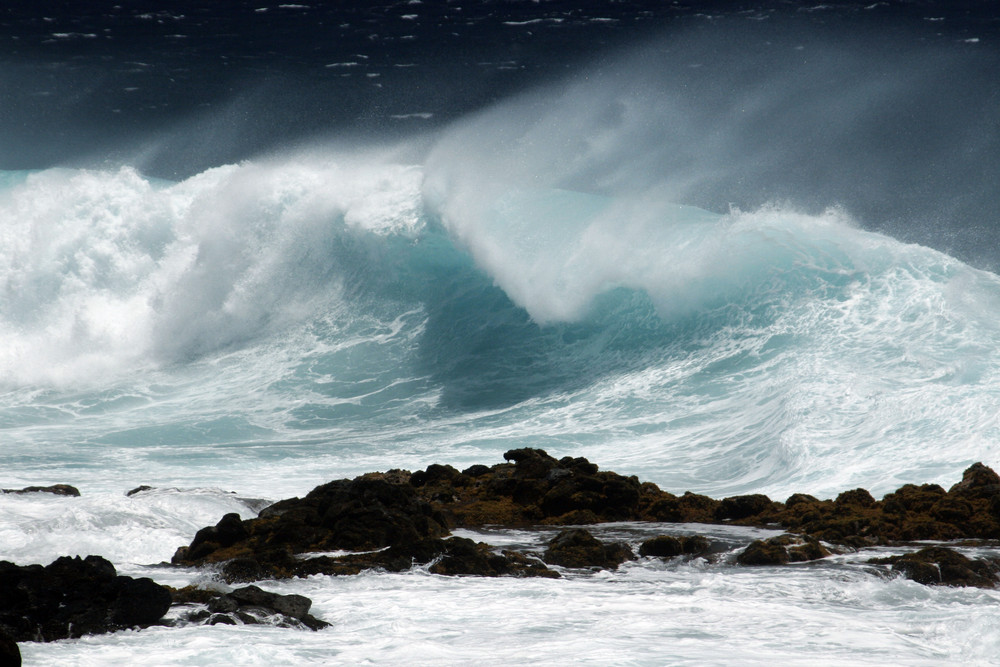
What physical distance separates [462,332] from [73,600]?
52.4 feet

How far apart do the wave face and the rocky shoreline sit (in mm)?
2285

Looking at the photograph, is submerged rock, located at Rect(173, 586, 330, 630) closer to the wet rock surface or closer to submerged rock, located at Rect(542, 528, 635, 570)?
the wet rock surface

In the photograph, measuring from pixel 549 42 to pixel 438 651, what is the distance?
2324 cm

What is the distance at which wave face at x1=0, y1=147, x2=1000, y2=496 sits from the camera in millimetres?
13875

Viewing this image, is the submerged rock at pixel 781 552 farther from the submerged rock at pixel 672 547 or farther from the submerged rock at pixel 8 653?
the submerged rock at pixel 8 653

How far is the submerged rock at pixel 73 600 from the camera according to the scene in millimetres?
5203

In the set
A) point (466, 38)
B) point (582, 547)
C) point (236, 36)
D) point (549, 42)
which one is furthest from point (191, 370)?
point (582, 547)

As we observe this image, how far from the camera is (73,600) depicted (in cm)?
552

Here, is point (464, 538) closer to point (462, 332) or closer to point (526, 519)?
point (526, 519)

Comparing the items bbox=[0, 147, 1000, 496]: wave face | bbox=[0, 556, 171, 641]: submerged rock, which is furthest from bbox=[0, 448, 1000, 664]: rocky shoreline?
bbox=[0, 147, 1000, 496]: wave face

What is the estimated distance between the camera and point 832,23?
2519cm

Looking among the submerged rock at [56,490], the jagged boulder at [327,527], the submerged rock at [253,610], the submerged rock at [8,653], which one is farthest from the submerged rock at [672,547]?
the submerged rock at [56,490]

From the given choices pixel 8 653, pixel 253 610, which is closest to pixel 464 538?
pixel 253 610

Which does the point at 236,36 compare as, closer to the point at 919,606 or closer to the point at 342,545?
the point at 342,545
